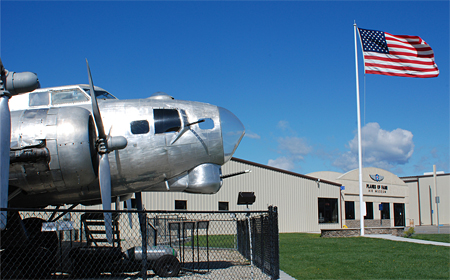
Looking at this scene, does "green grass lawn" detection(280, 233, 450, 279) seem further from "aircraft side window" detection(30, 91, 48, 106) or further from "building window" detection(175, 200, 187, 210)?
"building window" detection(175, 200, 187, 210)

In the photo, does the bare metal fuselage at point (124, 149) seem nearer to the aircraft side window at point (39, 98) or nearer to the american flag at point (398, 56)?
the aircraft side window at point (39, 98)

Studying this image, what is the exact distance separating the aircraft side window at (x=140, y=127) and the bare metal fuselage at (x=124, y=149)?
0.02 metres

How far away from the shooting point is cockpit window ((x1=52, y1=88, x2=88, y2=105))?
10.1 metres

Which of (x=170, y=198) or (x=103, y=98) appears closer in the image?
(x=103, y=98)

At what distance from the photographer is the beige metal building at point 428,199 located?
52.9m

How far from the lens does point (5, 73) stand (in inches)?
296

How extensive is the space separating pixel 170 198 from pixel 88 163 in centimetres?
1957

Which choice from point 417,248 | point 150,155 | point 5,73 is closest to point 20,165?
point 5,73

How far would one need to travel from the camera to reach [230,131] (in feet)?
34.8

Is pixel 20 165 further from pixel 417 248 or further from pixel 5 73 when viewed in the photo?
pixel 417 248

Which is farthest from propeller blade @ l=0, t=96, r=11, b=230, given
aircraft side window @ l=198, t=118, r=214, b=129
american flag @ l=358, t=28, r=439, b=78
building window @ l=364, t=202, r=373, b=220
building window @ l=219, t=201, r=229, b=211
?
building window @ l=364, t=202, r=373, b=220

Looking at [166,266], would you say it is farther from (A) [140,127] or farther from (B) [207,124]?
(B) [207,124]

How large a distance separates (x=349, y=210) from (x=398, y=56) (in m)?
24.1

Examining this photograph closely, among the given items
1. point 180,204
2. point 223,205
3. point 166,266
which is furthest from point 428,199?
point 166,266
